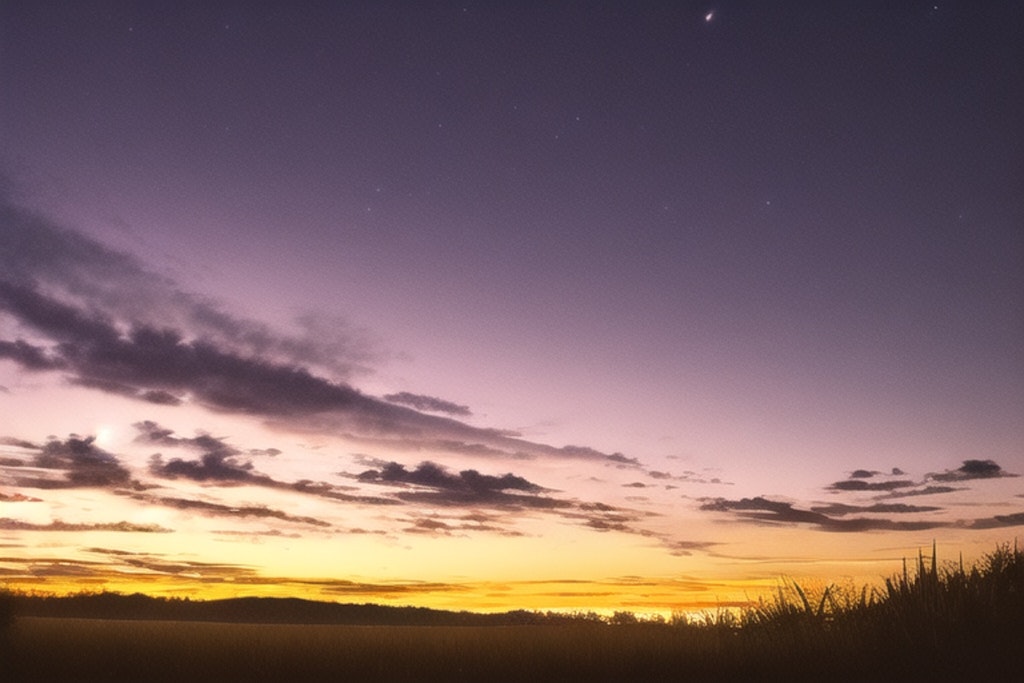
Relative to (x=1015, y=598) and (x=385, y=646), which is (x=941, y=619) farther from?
(x=385, y=646)

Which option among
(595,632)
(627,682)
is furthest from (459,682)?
(595,632)

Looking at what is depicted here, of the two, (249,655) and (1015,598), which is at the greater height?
(1015,598)

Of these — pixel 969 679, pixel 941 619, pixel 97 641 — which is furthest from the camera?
pixel 97 641

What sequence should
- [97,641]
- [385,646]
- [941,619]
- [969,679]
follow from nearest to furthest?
1. [969,679]
2. [941,619]
3. [385,646]
4. [97,641]

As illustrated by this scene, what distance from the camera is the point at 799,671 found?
21828 mm

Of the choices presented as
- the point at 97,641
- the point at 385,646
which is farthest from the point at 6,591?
the point at 385,646

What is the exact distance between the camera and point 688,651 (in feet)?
78.0

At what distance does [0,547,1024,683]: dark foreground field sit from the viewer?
21.9 meters

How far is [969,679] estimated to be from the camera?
69.6 ft

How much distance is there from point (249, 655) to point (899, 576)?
54.6ft

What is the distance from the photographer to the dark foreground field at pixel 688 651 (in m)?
21.9

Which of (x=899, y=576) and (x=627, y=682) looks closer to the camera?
(x=627, y=682)

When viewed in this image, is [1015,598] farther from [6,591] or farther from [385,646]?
[6,591]

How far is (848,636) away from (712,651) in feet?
10.9
